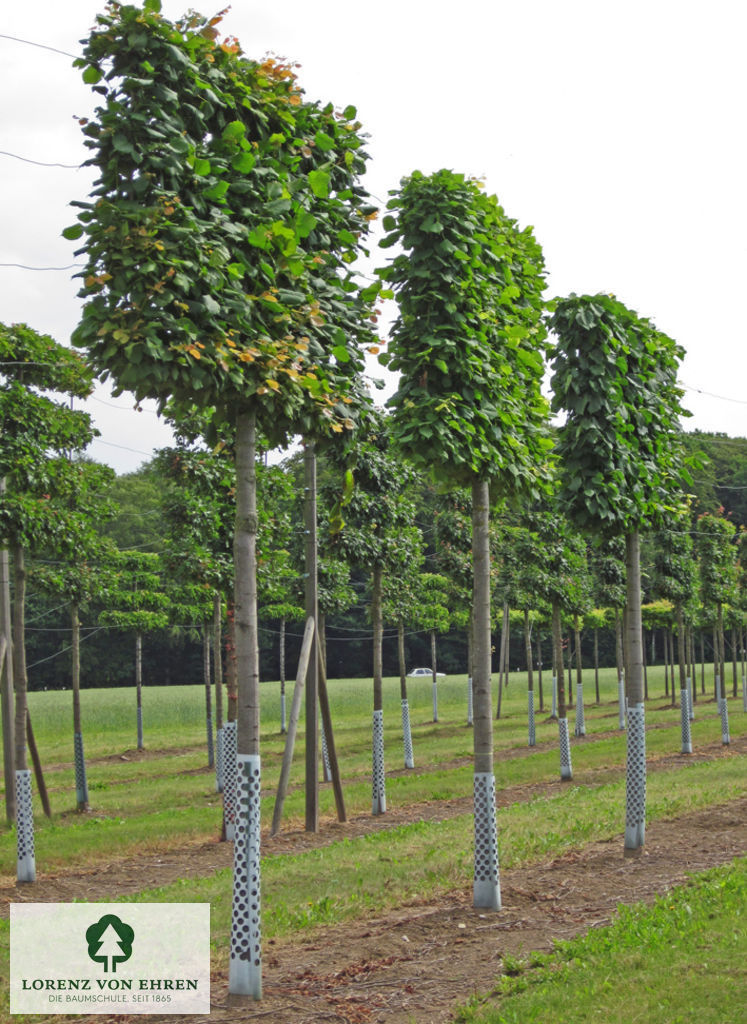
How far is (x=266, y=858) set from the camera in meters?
13.9

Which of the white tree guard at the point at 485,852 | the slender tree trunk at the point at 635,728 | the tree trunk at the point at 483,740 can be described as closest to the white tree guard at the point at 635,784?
the slender tree trunk at the point at 635,728

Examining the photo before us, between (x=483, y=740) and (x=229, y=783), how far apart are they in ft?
21.1

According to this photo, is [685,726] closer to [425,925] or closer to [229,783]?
[229,783]

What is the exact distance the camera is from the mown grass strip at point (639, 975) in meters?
6.75

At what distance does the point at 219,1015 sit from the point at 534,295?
8.83 meters

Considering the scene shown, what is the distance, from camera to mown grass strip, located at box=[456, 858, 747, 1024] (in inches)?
266

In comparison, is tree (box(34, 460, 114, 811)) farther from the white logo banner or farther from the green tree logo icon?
the green tree logo icon

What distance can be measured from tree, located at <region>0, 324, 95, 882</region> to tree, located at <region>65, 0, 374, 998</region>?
7.09 m

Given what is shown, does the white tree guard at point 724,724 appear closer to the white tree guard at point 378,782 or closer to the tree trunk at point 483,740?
the white tree guard at point 378,782

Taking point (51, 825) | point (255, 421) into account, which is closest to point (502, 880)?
point (255, 421)

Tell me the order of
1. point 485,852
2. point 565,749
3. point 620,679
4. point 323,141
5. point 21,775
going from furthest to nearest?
point 620,679 < point 565,749 < point 21,775 < point 485,852 < point 323,141

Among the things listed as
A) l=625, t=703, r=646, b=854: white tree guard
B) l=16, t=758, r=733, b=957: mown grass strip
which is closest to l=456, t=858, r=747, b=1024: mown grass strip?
l=16, t=758, r=733, b=957: mown grass strip

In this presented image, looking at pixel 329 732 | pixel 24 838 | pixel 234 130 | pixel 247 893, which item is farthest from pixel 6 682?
pixel 234 130

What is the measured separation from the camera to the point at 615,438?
1388 cm
